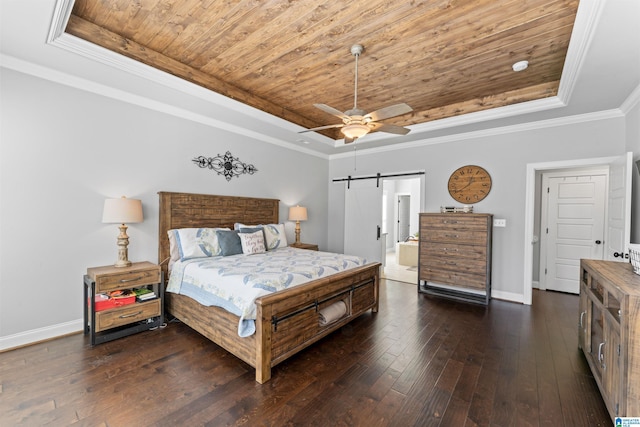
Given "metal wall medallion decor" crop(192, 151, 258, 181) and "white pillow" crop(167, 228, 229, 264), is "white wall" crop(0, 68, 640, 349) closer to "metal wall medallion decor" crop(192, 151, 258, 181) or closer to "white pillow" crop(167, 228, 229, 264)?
"metal wall medallion decor" crop(192, 151, 258, 181)

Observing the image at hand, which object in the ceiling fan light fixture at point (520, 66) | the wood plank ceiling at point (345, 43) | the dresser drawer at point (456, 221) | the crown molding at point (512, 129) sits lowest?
the dresser drawer at point (456, 221)

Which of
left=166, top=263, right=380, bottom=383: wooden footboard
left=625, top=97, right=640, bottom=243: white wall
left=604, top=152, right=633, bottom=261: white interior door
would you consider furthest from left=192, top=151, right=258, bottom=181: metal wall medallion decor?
left=625, top=97, right=640, bottom=243: white wall

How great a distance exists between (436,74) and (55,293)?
4.82 metres

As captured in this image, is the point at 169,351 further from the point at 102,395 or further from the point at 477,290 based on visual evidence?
the point at 477,290

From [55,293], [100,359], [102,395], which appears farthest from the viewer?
[55,293]

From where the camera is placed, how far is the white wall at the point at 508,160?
3.71 m

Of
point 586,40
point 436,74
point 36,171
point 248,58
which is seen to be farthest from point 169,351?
point 586,40

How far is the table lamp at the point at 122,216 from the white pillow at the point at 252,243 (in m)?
1.26

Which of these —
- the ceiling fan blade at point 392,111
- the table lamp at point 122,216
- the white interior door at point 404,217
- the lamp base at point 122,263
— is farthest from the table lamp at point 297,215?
the white interior door at point 404,217

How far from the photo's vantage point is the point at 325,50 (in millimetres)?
2793

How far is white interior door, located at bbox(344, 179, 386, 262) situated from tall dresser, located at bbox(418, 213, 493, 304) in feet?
4.10

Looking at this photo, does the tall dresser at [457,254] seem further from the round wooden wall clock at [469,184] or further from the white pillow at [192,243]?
the white pillow at [192,243]

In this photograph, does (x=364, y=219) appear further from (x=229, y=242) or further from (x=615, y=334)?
(x=615, y=334)

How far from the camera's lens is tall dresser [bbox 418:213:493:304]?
4.09 meters
